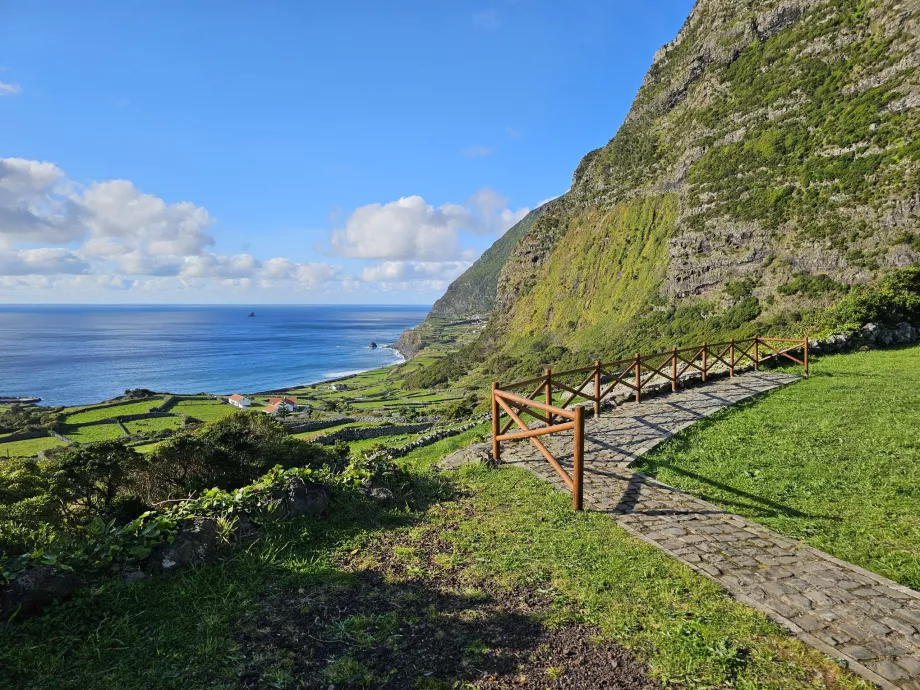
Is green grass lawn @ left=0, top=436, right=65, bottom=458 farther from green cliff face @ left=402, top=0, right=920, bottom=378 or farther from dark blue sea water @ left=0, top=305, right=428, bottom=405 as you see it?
green cliff face @ left=402, top=0, right=920, bottom=378

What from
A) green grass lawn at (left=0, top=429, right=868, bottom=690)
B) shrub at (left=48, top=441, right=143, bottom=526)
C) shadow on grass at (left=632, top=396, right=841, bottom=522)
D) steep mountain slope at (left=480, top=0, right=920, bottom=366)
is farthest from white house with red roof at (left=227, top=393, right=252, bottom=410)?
green grass lawn at (left=0, top=429, right=868, bottom=690)

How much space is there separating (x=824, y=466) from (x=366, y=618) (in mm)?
8340

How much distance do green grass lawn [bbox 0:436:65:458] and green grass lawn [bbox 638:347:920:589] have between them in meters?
60.3

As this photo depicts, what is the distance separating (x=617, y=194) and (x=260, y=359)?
127872 mm

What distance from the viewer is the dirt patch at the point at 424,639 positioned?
3.77 metres

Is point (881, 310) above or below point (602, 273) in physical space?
below

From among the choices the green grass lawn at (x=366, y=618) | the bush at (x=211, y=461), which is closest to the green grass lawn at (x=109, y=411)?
the bush at (x=211, y=461)

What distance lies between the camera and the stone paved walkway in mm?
3992

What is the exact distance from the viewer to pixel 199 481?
18.1m

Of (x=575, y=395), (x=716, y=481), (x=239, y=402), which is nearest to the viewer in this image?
(x=716, y=481)

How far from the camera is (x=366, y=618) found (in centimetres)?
457

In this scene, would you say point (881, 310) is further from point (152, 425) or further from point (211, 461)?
point (152, 425)

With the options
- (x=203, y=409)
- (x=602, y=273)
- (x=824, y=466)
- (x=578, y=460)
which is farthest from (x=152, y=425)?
(x=602, y=273)

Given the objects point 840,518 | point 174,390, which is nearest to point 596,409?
point 840,518
